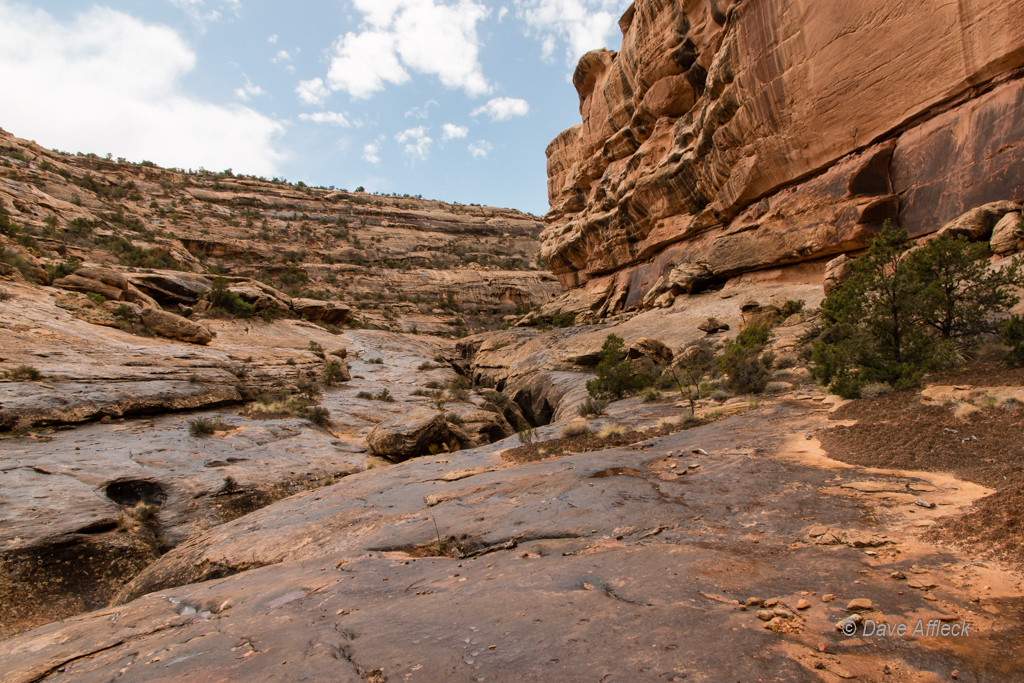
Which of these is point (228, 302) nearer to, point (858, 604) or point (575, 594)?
point (575, 594)

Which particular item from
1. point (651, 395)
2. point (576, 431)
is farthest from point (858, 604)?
point (651, 395)


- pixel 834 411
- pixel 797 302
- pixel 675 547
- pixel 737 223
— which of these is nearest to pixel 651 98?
pixel 737 223

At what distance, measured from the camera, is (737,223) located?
896 inches

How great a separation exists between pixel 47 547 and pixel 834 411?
39.2ft

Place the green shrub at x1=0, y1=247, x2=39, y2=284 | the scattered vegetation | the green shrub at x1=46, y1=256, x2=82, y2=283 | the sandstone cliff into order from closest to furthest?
the green shrub at x1=0, y1=247, x2=39, y2=284 → the green shrub at x1=46, y1=256, x2=82, y2=283 → the scattered vegetation → the sandstone cliff

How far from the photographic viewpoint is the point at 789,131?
62.5 ft

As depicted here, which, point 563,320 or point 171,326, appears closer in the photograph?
point 171,326

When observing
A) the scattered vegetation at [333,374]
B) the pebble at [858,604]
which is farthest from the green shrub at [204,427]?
the pebble at [858,604]

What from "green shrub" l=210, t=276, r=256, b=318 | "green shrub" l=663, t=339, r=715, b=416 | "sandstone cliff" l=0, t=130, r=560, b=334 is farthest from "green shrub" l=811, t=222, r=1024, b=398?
"sandstone cliff" l=0, t=130, r=560, b=334

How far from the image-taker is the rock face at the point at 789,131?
13.5 meters

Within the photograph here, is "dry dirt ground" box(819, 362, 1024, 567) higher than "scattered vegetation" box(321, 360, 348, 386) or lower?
lower

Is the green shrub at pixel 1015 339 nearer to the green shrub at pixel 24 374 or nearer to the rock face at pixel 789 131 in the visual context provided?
the rock face at pixel 789 131

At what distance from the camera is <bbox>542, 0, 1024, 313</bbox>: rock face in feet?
44.3

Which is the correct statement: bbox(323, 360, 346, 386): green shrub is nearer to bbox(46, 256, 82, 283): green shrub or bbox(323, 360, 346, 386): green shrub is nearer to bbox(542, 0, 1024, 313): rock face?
bbox(46, 256, 82, 283): green shrub
